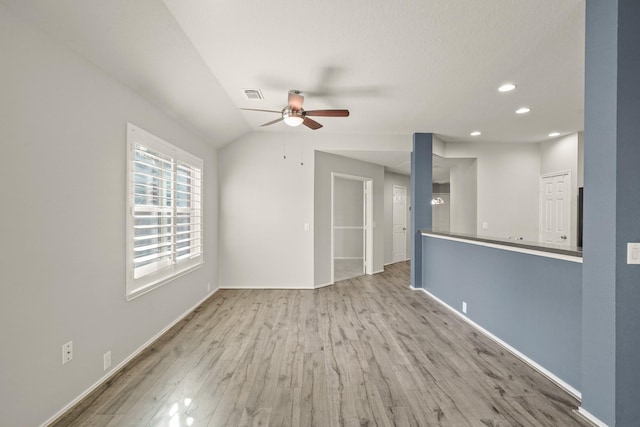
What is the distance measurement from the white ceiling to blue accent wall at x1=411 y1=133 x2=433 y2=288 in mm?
1052

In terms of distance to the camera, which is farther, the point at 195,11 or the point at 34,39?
the point at 195,11

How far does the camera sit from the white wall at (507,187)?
5.75 meters

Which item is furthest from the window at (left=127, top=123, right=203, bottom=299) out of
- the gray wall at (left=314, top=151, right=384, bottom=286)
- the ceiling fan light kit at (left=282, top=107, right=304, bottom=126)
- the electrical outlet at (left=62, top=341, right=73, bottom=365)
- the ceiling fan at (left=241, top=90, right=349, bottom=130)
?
the gray wall at (left=314, top=151, right=384, bottom=286)

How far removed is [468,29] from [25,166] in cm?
311

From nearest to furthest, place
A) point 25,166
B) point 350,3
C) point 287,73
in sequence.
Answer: point 25,166
point 350,3
point 287,73

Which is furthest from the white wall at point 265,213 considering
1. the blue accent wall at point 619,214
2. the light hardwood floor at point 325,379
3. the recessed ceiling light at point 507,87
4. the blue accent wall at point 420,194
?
the blue accent wall at point 619,214

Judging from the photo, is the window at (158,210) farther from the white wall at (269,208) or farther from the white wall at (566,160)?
the white wall at (566,160)

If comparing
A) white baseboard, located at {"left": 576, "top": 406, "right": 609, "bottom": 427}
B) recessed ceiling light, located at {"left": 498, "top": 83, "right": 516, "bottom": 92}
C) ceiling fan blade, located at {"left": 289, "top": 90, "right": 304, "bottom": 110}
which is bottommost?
white baseboard, located at {"left": 576, "top": 406, "right": 609, "bottom": 427}

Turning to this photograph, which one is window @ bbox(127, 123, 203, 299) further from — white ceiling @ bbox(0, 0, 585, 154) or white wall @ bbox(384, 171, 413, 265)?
white wall @ bbox(384, 171, 413, 265)

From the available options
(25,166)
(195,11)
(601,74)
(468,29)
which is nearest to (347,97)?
(468,29)

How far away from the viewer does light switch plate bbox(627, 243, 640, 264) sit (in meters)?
1.64

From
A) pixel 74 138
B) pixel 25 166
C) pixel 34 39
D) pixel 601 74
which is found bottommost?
pixel 25 166

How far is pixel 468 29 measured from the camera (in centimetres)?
219

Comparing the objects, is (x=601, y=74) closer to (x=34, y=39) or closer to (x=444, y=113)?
(x=444, y=113)
